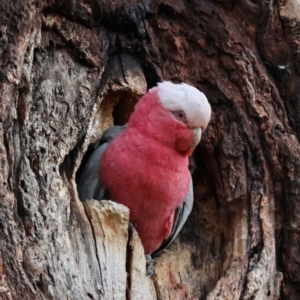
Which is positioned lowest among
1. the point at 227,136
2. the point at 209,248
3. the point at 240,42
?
the point at 209,248

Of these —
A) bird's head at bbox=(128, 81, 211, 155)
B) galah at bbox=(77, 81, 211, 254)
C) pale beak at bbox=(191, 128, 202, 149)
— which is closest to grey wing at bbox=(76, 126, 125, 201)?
galah at bbox=(77, 81, 211, 254)

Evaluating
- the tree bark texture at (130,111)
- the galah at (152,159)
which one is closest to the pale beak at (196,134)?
the galah at (152,159)

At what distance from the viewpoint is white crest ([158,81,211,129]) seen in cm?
332

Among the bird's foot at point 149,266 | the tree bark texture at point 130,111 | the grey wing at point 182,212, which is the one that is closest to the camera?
the tree bark texture at point 130,111

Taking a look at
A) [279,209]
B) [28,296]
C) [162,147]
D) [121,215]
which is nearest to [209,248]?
[279,209]

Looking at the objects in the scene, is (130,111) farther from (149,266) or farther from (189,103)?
(149,266)

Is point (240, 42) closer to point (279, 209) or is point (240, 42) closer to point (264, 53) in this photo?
point (264, 53)

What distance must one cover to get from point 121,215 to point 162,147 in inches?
23.8

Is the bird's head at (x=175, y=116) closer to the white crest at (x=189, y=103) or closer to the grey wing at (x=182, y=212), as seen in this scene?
the white crest at (x=189, y=103)

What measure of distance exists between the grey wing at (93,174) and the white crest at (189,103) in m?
0.35

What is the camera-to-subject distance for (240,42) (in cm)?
376

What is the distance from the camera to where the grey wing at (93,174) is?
338 centimetres

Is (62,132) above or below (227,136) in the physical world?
below

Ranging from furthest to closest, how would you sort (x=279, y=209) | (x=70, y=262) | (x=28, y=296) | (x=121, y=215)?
(x=279, y=209), (x=121, y=215), (x=70, y=262), (x=28, y=296)
